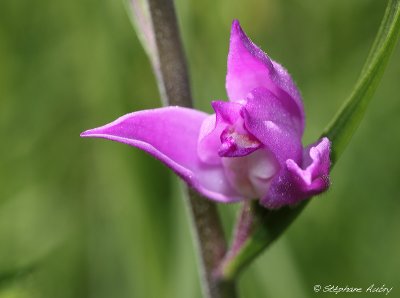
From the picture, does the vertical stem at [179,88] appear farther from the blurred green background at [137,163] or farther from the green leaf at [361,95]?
the blurred green background at [137,163]

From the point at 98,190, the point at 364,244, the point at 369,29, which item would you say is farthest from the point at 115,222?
the point at 369,29

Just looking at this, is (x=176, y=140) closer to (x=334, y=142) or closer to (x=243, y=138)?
(x=243, y=138)

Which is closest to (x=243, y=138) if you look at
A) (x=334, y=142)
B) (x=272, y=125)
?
(x=272, y=125)

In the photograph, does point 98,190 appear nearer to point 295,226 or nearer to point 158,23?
point 295,226

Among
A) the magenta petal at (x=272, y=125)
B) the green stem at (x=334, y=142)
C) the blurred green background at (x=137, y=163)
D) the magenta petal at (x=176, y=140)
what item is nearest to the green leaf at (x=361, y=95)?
the green stem at (x=334, y=142)

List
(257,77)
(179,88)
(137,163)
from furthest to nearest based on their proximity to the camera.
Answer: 1. (137,163)
2. (179,88)
3. (257,77)

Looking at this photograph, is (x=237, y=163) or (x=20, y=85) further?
(x=20, y=85)

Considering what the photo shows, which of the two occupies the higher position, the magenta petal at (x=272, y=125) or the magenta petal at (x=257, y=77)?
the magenta petal at (x=257, y=77)
